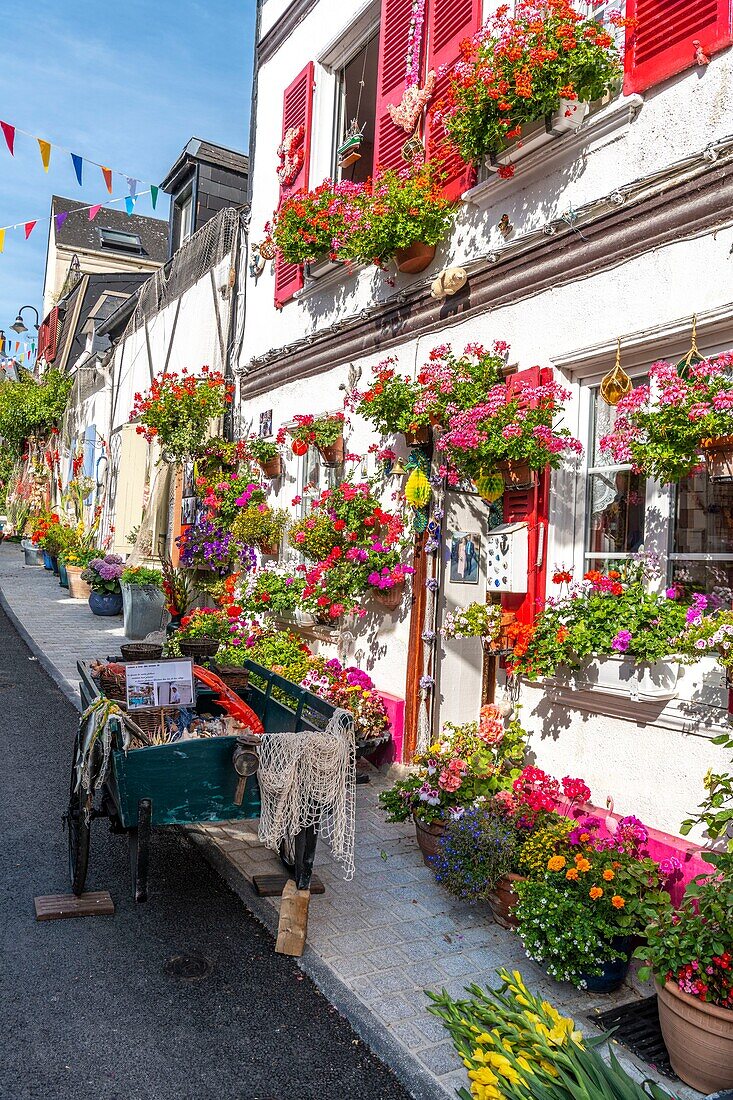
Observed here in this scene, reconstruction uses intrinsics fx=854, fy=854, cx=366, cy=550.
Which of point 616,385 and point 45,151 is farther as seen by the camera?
point 45,151

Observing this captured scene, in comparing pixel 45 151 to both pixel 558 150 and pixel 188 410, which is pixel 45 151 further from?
pixel 558 150

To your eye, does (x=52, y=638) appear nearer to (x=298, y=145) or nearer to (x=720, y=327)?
(x=298, y=145)

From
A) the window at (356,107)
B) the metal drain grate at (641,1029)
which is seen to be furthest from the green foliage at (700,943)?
the window at (356,107)

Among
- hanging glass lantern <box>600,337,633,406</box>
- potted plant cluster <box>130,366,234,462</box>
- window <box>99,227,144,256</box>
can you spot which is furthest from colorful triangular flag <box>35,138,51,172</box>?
window <box>99,227,144,256</box>

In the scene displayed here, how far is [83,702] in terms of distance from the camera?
518 cm

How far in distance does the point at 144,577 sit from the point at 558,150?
27.2 ft

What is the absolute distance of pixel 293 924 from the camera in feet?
12.5

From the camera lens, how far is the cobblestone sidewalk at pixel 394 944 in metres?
3.13

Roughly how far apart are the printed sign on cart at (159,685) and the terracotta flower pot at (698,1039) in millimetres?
2837

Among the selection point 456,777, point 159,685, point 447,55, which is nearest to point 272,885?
point 456,777

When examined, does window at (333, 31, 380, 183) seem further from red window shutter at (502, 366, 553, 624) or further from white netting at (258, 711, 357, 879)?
white netting at (258, 711, 357, 879)

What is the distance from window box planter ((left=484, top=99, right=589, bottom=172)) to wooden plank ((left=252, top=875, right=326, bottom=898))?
4.26 meters

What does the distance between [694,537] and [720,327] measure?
0.99m

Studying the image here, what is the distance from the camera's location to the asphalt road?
2.93 meters
